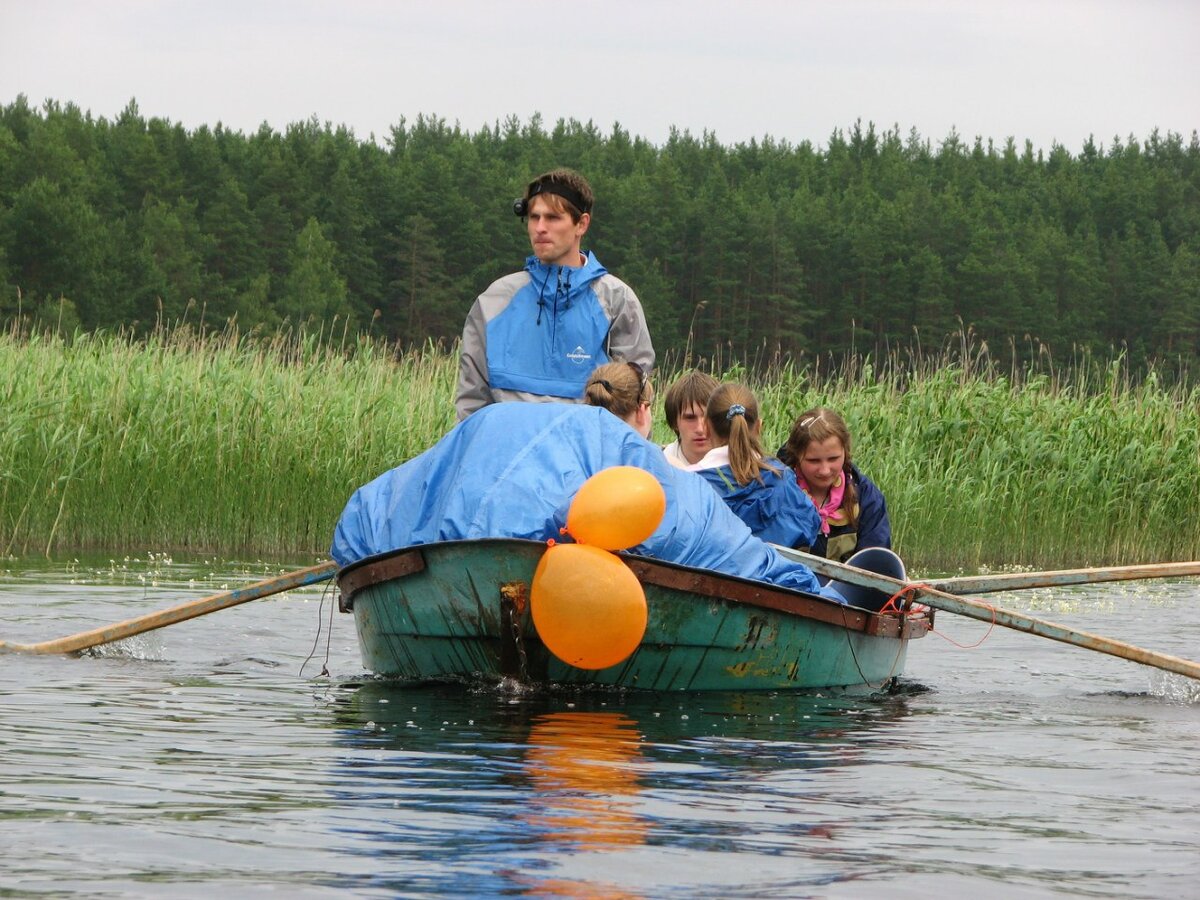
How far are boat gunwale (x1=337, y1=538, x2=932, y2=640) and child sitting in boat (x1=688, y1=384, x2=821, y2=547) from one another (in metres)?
0.53

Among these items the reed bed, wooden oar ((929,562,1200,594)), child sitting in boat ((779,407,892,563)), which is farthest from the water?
the reed bed


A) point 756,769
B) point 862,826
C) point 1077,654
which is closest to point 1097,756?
point 756,769

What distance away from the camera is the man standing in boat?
24.0ft

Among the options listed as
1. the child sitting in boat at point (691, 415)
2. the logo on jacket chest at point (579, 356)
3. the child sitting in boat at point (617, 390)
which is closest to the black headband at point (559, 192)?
the logo on jacket chest at point (579, 356)

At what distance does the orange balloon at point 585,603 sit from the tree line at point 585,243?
45.8 m

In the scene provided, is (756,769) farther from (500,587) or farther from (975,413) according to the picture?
(975,413)

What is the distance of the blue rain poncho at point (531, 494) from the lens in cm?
621

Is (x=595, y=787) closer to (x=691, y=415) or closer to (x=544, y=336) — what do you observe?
(x=544, y=336)

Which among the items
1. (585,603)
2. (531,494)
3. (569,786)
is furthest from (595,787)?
(531,494)

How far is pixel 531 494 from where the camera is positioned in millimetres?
6203

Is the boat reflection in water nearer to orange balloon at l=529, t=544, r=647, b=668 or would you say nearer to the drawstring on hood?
orange balloon at l=529, t=544, r=647, b=668

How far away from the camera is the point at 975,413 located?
1445cm

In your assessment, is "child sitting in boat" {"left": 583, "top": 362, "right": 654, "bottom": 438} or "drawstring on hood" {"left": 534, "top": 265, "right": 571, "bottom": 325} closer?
"child sitting in boat" {"left": 583, "top": 362, "right": 654, "bottom": 438}

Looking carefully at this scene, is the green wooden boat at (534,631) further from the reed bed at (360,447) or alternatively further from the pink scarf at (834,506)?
the reed bed at (360,447)
